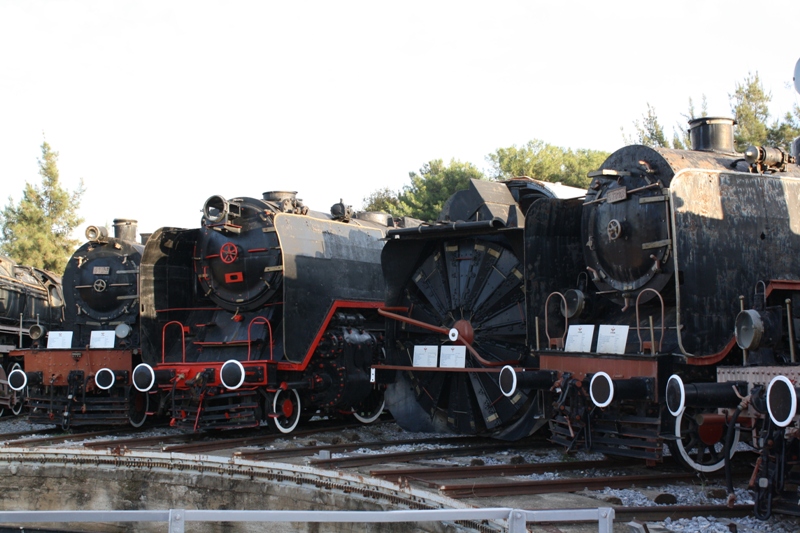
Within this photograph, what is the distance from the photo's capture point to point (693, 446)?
6906 mm

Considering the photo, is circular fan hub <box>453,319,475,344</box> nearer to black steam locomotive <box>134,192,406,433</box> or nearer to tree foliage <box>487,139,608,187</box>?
black steam locomotive <box>134,192,406,433</box>

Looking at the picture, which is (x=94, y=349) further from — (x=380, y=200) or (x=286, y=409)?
(x=380, y=200)

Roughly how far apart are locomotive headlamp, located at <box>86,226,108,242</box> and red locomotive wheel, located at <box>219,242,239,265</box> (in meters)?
3.01

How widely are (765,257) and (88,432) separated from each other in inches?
378

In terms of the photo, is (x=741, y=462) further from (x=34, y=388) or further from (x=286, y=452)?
(x=34, y=388)

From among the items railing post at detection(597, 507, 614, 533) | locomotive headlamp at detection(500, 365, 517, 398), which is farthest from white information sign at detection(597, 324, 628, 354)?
railing post at detection(597, 507, 614, 533)

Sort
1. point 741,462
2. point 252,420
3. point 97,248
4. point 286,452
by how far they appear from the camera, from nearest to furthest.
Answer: point 741,462, point 286,452, point 252,420, point 97,248

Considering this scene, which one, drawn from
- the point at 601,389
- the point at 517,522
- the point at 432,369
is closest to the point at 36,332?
the point at 432,369

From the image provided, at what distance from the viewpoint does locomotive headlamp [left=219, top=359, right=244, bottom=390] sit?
407 inches

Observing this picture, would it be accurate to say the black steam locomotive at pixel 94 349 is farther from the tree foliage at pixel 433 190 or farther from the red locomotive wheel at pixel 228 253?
the tree foliage at pixel 433 190

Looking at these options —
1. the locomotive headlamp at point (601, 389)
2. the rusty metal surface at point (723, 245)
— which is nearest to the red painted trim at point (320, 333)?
the locomotive headlamp at point (601, 389)

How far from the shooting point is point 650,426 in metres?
7.02

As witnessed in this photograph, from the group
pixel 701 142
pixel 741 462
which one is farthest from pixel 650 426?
pixel 701 142

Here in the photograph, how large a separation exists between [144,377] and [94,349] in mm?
1844
